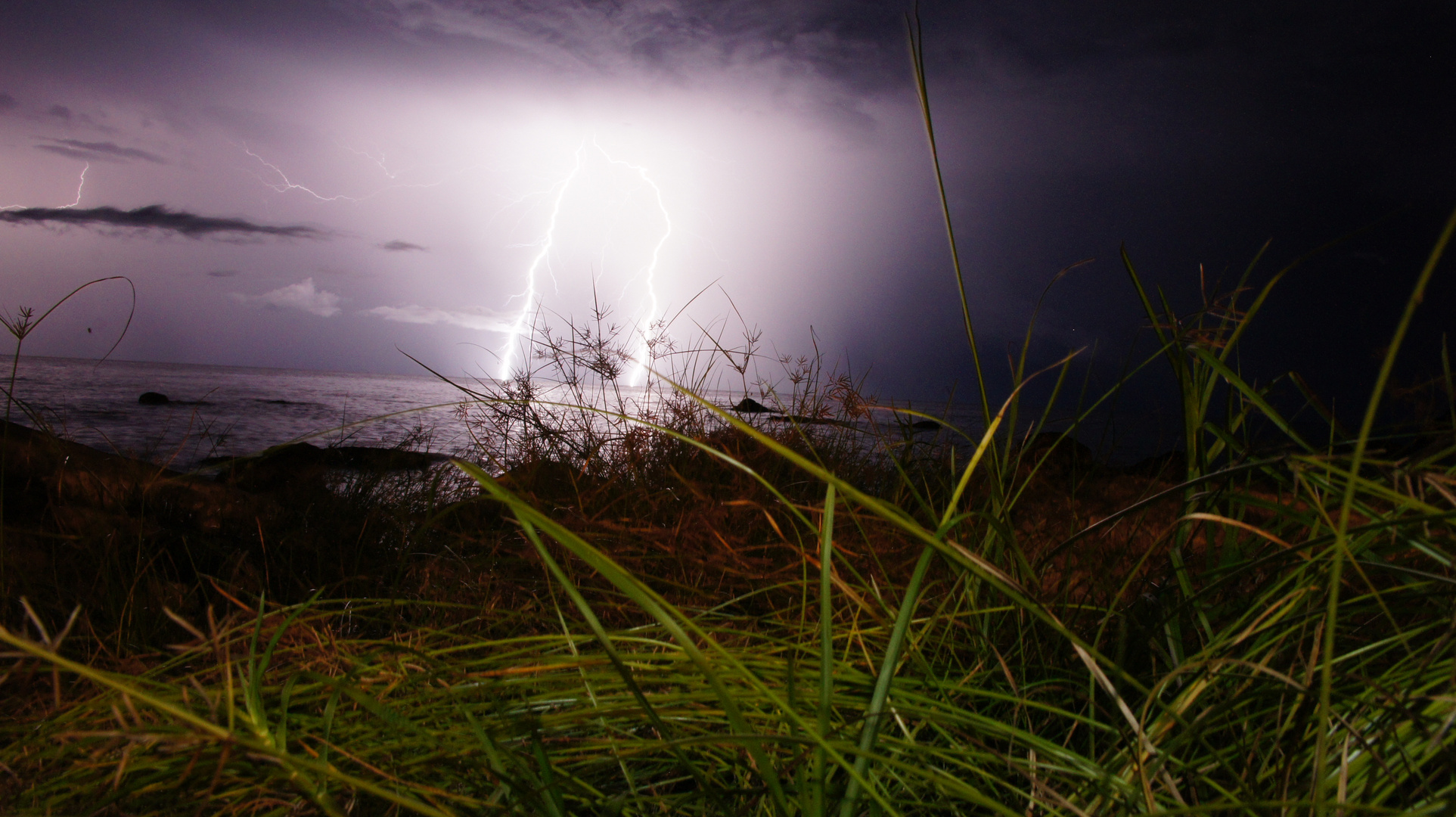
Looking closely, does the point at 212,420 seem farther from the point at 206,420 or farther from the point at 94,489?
the point at 94,489

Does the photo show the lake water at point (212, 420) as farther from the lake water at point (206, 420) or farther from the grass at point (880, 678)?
the grass at point (880, 678)

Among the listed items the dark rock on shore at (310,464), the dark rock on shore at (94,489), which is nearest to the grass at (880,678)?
the dark rock on shore at (94,489)

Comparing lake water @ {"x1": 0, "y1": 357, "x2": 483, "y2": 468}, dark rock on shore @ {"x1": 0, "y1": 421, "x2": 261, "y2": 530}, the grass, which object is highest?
the grass

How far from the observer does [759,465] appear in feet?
7.32

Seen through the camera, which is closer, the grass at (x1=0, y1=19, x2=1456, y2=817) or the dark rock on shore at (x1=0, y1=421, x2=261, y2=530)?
the grass at (x1=0, y1=19, x2=1456, y2=817)

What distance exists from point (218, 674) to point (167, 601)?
0.61m

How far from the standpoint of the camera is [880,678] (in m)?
0.54

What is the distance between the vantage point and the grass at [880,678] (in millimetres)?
506

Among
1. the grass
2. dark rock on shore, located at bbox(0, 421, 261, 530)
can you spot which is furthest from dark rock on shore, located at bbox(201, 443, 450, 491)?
the grass

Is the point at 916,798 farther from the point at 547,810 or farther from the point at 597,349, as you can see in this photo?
the point at 597,349

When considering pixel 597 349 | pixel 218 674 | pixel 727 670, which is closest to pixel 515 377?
pixel 597 349

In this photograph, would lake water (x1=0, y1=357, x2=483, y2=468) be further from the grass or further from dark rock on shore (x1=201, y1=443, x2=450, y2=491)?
the grass

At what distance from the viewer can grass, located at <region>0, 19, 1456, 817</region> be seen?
0.51m

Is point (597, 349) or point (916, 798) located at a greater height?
point (597, 349)
